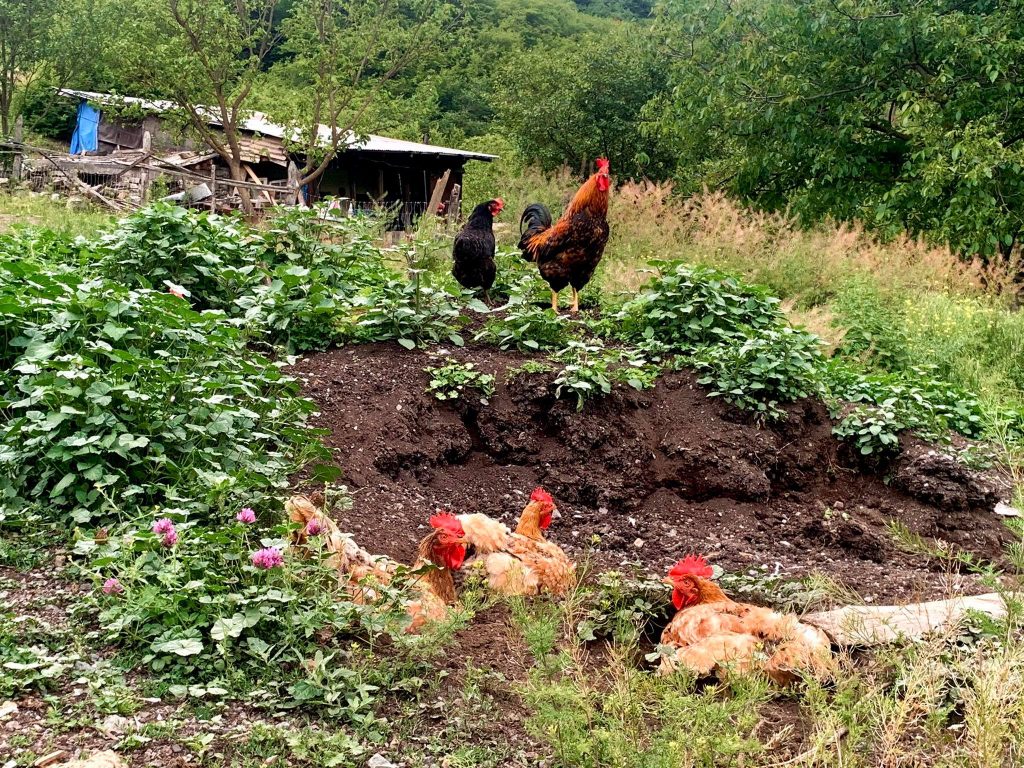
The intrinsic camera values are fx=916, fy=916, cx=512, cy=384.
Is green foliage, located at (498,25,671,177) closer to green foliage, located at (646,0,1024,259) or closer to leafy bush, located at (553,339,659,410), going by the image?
green foliage, located at (646,0,1024,259)

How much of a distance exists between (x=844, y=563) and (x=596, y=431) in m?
1.45

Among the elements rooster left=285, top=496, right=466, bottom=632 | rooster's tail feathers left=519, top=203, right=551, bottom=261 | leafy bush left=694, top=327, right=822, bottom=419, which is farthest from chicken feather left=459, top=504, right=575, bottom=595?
rooster's tail feathers left=519, top=203, right=551, bottom=261

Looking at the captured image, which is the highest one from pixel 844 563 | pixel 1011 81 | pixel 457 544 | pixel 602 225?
pixel 1011 81

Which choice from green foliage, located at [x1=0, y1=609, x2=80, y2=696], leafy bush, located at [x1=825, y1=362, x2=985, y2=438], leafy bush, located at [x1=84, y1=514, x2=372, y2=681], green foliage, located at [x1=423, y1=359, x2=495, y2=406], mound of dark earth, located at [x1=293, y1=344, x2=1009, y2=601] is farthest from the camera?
leafy bush, located at [x1=825, y1=362, x2=985, y2=438]

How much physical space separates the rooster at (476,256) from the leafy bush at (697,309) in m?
1.45

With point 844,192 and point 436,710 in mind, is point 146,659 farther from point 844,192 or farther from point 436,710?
point 844,192

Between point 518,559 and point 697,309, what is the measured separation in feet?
9.51

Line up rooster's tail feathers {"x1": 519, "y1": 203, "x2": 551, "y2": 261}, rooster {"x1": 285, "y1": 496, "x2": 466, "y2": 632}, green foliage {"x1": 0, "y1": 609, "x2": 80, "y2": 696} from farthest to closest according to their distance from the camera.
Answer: rooster's tail feathers {"x1": 519, "y1": 203, "x2": 551, "y2": 261}, rooster {"x1": 285, "y1": 496, "x2": 466, "y2": 632}, green foliage {"x1": 0, "y1": 609, "x2": 80, "y2": 696}

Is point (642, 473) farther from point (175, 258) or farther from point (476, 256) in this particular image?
point (175, 258)

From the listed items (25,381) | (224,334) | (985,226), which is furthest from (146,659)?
(985,226)

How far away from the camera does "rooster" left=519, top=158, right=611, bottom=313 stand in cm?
718

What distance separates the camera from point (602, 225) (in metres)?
7.30

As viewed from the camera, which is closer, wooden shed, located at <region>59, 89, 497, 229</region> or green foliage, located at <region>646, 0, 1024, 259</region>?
green foliage, located at <region>646, 0, 1024, 259</region>

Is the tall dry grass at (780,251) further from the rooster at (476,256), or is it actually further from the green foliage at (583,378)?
the green foliage at (583,378)
